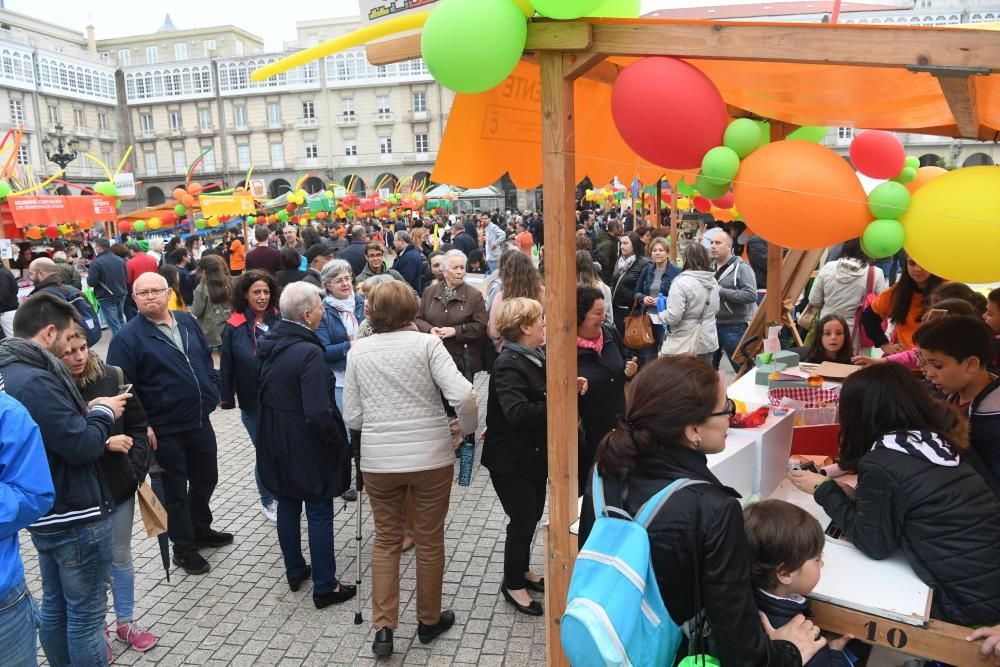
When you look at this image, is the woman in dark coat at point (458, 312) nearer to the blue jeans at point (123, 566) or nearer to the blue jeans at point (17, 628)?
the blue jeans at point (123, 566)

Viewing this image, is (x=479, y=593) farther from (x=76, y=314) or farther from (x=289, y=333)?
(x=76, y=314)

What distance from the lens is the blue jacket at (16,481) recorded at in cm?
210

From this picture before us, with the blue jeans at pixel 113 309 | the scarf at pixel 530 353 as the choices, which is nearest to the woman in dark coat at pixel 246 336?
the scarf at pixel 530 353

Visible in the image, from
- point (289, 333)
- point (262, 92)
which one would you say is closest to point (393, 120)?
point (262, 92)

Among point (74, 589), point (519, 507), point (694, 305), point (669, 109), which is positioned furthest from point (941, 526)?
point (694, 305)

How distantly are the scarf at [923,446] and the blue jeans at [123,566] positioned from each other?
3217 millimetres

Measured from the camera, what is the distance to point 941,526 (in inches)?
83.0

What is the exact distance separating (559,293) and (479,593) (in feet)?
6.91

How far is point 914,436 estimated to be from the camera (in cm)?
220

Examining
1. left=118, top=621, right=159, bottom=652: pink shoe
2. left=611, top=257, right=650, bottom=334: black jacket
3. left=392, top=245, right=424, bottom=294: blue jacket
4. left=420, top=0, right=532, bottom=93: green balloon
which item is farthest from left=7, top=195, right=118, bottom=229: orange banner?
left=420, top=0, right=532, bottom=93: green balloon

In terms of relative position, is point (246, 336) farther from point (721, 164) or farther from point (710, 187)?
point (721, 164)

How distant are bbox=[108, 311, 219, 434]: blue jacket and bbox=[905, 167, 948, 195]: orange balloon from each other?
12.2 ft

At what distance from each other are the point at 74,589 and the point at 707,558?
258cm

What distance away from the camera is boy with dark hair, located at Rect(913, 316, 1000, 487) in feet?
8.37
